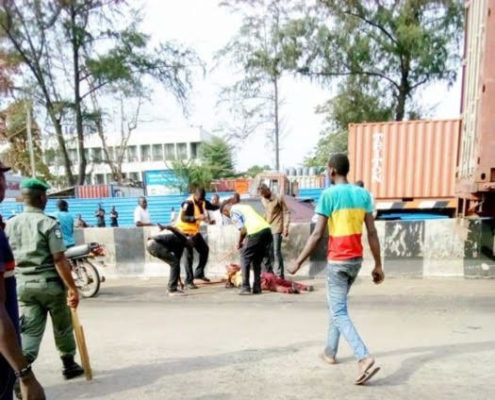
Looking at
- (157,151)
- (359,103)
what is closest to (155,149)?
(157,151)

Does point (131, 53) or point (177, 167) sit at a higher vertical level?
point (131, 53)

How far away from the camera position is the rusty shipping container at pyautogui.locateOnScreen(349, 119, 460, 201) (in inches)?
390

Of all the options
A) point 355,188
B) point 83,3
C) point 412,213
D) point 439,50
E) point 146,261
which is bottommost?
point 146,261

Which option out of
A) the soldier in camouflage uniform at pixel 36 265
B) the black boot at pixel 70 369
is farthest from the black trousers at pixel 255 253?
the soldier in camouflage uniform at pixel 36 265

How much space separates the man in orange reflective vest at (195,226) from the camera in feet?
26.1

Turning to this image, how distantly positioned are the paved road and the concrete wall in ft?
2.58

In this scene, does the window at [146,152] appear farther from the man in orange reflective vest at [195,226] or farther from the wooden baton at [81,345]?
the wooden baton at [81,345]

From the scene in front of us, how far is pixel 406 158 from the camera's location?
10.3 meters

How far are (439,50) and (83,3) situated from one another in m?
14.8

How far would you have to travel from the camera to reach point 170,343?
4.80 m

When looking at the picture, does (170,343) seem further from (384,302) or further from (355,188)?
(384,302)

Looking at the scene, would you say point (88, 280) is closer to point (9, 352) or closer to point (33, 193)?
point (33, 193)

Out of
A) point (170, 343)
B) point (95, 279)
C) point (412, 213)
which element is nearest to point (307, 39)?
point (412, 213)

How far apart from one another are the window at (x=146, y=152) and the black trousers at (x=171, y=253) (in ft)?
188
